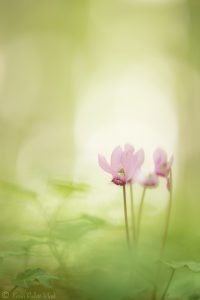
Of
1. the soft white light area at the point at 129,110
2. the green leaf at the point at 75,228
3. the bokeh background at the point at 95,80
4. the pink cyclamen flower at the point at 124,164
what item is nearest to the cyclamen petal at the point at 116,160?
the pink cyclamen flower at the point at 124,164

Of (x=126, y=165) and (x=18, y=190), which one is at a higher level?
(x=126, y=165)

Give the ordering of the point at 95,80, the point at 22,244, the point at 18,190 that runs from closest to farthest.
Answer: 1. the point at 22,244
2. the point at 18,190
3. the point at 95,80

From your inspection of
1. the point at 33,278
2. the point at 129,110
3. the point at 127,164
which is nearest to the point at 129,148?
the point at 127,164

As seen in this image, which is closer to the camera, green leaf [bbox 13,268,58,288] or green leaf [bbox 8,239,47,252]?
green leaf [bbox 13,268,58,288]

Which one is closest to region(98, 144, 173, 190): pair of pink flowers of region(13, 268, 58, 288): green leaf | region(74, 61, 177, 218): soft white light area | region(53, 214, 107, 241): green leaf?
region(53, 214, 107, 241): green leaf

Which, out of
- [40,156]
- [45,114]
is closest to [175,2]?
[45,114]

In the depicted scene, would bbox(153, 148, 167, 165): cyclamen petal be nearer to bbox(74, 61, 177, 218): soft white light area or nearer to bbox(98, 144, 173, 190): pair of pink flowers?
bbox(98, 144, 173, 190): pair of pink flowers

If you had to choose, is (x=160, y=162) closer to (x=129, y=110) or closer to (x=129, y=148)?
(x=129, y=148)
